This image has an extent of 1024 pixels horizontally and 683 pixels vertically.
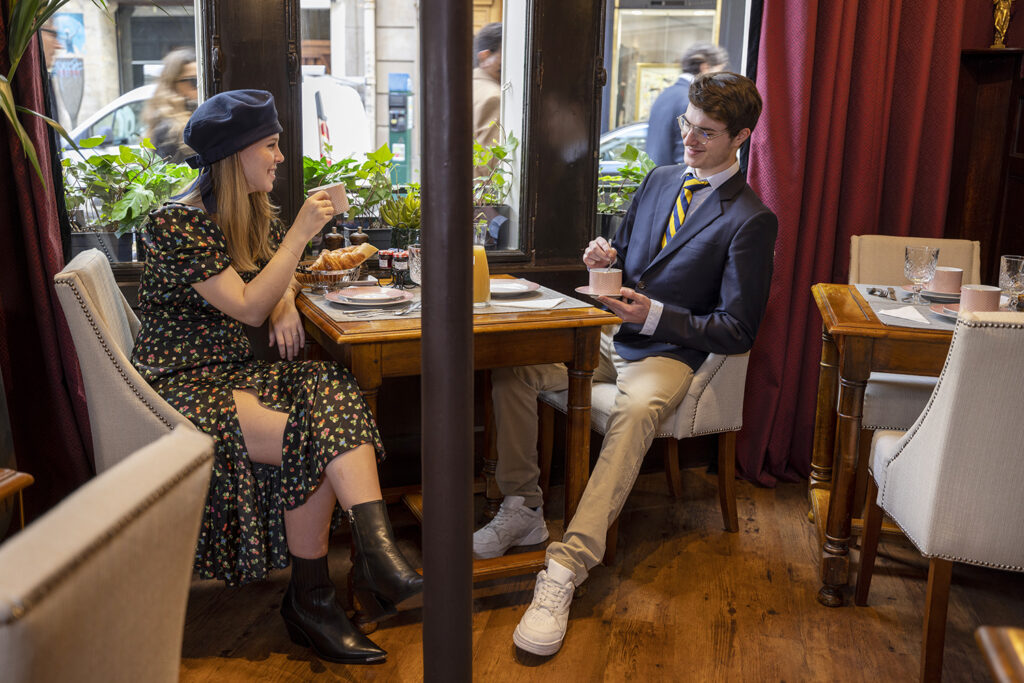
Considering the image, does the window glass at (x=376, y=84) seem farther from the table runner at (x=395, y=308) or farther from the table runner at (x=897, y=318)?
the table runner at (x=897, y=318)

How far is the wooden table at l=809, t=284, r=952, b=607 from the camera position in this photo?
6.88 feet

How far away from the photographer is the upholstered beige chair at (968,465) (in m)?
1.65

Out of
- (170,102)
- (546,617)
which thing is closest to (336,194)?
(170,102)

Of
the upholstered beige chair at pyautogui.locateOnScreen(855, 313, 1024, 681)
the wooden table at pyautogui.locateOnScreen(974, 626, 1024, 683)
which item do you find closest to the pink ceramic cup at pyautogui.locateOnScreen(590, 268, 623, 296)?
the upholstered beige chair at pyautogui.locateOnScreen(855, 313, 1024, 681)

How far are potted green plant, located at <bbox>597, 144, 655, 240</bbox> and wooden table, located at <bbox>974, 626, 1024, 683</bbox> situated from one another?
2261 mm

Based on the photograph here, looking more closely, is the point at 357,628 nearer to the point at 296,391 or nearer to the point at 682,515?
the point at 296,391

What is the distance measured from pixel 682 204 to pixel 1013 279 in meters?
0.85

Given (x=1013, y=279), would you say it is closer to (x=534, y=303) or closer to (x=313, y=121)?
(x=534, y=303)

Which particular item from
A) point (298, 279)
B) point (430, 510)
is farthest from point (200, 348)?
point (430, 510)

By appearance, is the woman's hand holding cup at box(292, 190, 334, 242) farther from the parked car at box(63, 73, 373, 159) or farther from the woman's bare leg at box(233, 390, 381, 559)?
the parked car at box(63, 73, 373, 159)

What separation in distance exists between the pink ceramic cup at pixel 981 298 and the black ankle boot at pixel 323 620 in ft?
5.06

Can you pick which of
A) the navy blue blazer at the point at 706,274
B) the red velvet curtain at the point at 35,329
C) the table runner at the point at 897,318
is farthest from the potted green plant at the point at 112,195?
the table runner at the point at 897,318

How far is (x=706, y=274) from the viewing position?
2.47 meters

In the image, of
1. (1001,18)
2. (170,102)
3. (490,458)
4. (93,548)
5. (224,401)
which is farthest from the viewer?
(1001,18)
